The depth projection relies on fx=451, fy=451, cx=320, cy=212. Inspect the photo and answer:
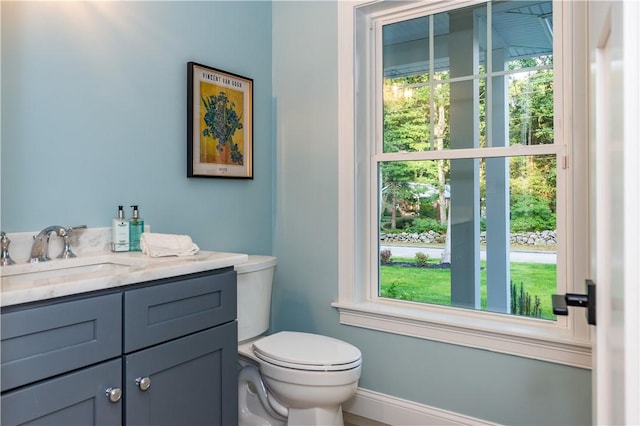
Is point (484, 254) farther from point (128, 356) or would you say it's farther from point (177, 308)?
point (128, 356)

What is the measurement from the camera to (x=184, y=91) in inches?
79.8

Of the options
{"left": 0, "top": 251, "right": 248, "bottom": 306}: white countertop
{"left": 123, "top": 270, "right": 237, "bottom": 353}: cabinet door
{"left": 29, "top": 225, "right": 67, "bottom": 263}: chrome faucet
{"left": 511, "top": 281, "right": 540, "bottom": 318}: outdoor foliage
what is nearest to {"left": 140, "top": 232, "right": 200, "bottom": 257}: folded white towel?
{"left": 0, "top": 251, "right": 248, "bottom": 306}: white countertop

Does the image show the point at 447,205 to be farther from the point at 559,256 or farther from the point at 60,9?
the point at 60,9

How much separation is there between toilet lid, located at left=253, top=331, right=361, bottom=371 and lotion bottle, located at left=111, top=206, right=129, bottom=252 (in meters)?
0.67

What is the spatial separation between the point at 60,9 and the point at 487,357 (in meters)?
2.13

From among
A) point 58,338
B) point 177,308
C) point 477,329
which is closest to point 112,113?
point 177,308

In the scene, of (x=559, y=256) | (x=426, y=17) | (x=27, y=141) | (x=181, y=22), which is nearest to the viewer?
(x=27, y=141)

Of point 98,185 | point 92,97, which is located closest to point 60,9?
point 92,97

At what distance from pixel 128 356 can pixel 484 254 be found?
60.0 inches

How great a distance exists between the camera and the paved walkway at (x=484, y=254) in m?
1.88

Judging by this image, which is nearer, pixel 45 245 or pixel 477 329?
pixel 45 245

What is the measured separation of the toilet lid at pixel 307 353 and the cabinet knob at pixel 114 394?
2.29 ft

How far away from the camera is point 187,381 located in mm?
1390

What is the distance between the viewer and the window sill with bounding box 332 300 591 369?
68.9 inches
